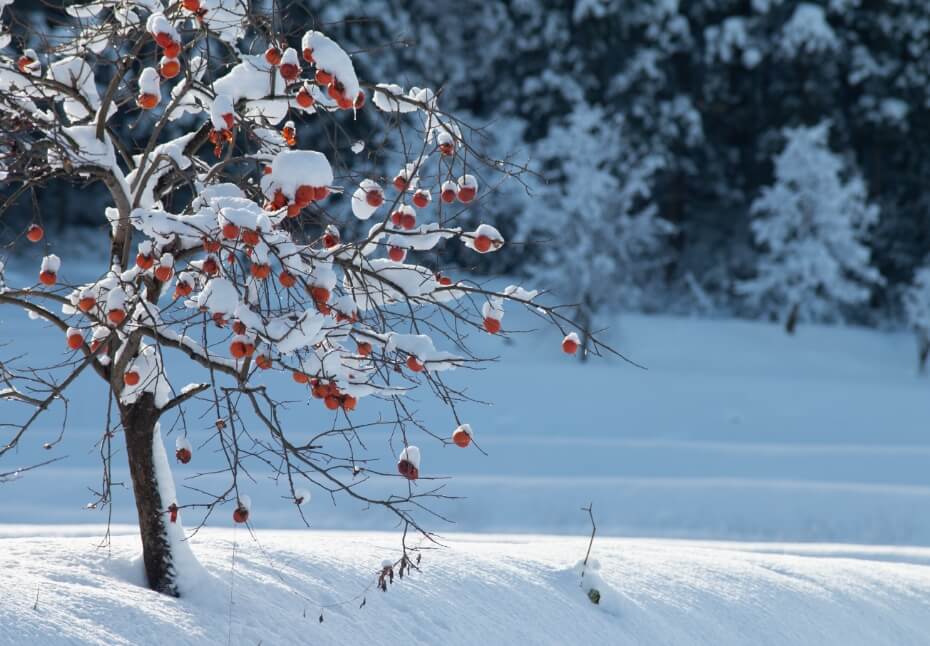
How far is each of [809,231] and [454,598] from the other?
43.4 ft

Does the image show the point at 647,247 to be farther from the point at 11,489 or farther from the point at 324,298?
the point at 324,298

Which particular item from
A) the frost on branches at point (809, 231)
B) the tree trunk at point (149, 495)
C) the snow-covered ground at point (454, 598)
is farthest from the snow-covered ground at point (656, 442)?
the tree trunk at point (149, 495)

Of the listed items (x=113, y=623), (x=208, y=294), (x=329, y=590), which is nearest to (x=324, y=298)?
(x=208, y=294)

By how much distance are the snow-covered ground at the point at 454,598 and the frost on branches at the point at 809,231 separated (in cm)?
1054

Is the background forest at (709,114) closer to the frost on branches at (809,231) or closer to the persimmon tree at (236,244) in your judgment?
the frost on branches at (809,231)

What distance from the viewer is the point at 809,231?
16.0 metres

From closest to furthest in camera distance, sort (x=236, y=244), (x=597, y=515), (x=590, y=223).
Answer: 1. (x=236, y=244)
2. (x=597, y=515)
3. (x=590, y=223)

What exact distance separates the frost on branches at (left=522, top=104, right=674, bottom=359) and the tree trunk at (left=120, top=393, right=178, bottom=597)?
1078 cm

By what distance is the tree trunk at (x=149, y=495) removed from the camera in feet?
11.5

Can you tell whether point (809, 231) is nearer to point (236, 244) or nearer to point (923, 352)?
point (923, 352)

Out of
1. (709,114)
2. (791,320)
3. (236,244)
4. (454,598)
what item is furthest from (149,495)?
(709,114)

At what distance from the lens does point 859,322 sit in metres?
18.6

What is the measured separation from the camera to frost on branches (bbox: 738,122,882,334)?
15.7 meters

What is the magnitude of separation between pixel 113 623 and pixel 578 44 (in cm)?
1636
